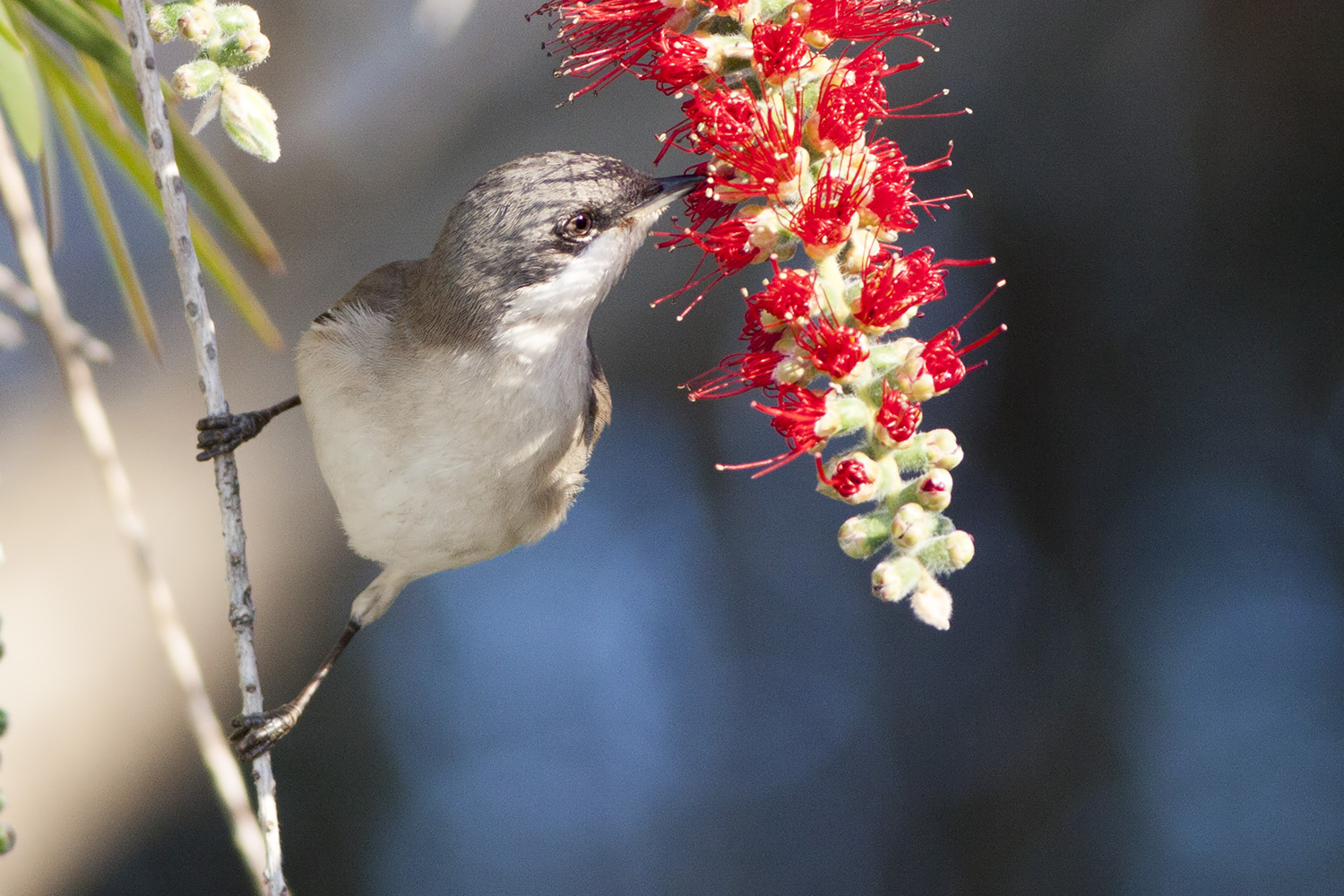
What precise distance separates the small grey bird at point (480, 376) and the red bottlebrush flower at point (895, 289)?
663 mm

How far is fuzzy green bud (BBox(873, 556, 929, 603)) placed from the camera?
3.35 feet

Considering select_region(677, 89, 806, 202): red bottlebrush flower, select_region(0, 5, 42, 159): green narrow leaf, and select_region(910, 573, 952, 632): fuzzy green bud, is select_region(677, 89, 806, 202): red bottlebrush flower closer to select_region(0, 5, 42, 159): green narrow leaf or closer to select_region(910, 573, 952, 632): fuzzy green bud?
select_region(910, 573, 952, 632): fuzzy green bud

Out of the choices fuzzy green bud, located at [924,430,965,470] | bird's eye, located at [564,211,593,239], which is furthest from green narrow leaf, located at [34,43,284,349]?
fuzzy green bud, located at [924,430,965,470]

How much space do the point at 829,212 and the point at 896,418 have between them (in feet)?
0.67

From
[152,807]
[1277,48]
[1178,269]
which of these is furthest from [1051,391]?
[152,807]

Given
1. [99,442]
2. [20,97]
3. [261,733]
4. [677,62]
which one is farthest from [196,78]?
[261,733]

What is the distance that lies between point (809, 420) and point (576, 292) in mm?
838

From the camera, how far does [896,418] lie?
1.12 metres

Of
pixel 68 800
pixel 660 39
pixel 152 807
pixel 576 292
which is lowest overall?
pixel 152 807

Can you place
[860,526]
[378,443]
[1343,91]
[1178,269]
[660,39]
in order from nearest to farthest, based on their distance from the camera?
1. [860,526]
2. [660,39]
3. [378,443]
4. [1343,91]
5. [1178,269]

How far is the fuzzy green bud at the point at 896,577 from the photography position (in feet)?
3.35

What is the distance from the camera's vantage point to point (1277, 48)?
12.8 ft

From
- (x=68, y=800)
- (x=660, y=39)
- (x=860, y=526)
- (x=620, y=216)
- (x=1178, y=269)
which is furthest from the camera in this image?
(x=1178, y=269)

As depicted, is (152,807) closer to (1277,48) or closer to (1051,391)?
(1051,391)
